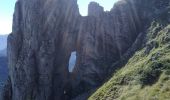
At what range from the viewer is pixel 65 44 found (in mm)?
178250

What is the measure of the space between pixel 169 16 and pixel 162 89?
49.8 metres

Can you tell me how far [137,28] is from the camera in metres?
175

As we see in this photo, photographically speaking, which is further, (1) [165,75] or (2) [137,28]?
(2) [137,28]

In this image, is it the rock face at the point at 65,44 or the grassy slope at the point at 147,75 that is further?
the rock face at the point at 65,44

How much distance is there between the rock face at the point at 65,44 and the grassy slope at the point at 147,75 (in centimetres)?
1906

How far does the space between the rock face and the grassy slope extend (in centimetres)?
1906

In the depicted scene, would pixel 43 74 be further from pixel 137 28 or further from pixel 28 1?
pixel 137 28

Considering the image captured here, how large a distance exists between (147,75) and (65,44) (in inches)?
2341

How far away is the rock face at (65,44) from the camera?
17088cm

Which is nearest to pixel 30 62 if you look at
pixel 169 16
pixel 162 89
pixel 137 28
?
pixel 137 28

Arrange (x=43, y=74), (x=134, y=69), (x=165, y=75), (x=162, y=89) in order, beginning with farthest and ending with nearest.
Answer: (x=43, y=74), (x=134, y=69), (x=165, y=75), (x=162, y=89)

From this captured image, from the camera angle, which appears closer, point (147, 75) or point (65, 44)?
point (147, 75)

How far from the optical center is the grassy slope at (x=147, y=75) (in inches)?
4606

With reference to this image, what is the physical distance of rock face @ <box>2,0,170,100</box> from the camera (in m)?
171
